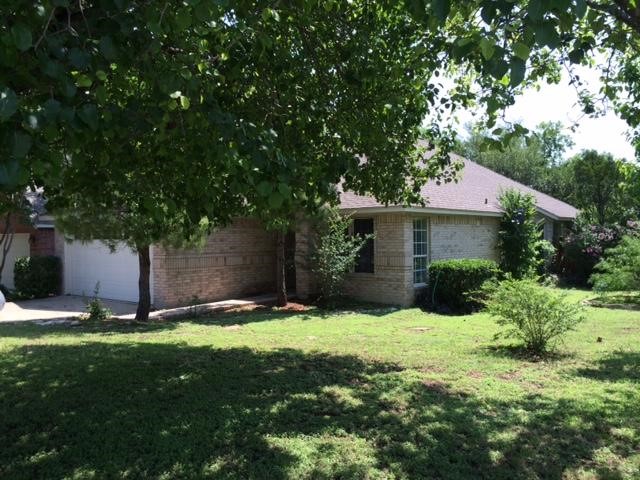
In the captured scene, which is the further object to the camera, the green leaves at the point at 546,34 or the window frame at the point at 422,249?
the window frame at the point at 422,249

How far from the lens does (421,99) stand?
709 cm

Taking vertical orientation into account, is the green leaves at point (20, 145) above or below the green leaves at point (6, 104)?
below

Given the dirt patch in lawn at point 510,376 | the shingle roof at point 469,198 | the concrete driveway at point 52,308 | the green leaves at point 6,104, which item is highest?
the shingle roof at point 469,198

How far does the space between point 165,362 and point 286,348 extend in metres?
2.18

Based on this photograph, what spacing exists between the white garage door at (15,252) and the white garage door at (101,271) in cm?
197

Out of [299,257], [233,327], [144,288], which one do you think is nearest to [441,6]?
[233,327]

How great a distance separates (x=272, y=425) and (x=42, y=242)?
56.3 feet

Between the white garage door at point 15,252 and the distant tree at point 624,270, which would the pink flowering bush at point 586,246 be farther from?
the white garage door at point 15,252

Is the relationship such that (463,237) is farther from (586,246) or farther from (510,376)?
(510,376)

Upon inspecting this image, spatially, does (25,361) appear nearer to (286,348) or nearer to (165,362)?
(165,362)

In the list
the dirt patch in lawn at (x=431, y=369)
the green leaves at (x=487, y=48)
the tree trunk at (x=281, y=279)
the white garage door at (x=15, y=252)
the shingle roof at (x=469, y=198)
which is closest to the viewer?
the green leaves at (x=487, y=48)

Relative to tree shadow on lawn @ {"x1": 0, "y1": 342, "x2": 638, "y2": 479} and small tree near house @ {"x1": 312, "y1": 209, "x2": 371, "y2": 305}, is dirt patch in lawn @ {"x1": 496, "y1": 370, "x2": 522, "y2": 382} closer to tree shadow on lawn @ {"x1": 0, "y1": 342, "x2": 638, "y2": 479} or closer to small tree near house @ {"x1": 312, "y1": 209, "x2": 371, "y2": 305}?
tree shadow on lawn @ {"x1": 0, "y1": 342, "x2": 638, "y2": 479}

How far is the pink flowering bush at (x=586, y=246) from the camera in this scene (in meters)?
22.0

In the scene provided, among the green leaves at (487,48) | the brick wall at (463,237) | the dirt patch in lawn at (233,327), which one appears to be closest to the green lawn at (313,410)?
the dirt patch in lawn at (233,327)
